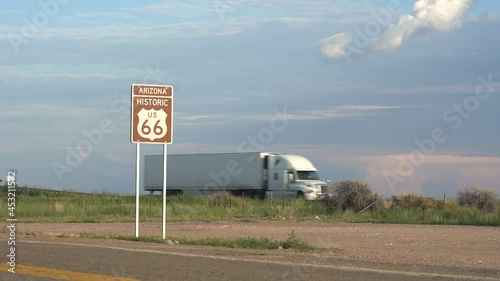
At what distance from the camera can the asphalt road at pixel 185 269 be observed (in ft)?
40.9

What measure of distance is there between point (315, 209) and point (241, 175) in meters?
20.2

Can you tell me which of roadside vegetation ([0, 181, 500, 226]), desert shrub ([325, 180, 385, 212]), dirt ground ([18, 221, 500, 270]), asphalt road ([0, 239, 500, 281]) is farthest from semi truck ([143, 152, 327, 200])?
asphalt road ([0, 239, 500, 281])

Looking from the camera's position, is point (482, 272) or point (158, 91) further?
point (158, 91)

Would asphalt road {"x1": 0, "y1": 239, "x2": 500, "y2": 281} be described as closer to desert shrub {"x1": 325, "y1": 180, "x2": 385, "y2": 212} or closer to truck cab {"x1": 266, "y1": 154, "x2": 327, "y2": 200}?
desert shrub {"x1": 325, "y1": 180, "x2": 385, "y2": 212}

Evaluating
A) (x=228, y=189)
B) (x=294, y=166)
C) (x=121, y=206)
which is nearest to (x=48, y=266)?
(x=121, y=206)

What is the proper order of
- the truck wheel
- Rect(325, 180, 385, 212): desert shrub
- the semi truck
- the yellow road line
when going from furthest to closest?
the semi truck
the truck wheel
Rect(325, 180, 385, 212): desert shrub
the yellow road line

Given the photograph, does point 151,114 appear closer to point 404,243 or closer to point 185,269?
point 185,269

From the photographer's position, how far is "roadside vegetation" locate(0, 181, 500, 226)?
145 feet

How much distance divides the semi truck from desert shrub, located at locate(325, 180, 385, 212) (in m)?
10.6

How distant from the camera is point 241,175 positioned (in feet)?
235

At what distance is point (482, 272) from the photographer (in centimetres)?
1460

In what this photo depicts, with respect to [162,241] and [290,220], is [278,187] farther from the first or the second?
→ [162,241]

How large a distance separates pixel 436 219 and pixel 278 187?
2551 centimetres

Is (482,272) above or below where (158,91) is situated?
below
